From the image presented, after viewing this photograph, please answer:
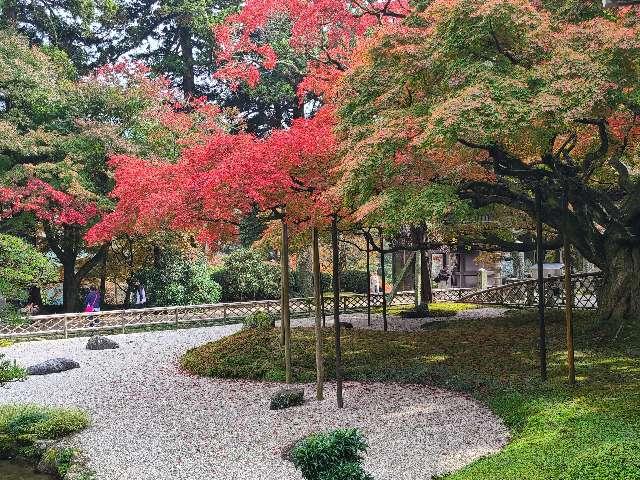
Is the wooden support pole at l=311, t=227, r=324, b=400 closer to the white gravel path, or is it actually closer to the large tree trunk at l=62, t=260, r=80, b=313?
the white gravel path

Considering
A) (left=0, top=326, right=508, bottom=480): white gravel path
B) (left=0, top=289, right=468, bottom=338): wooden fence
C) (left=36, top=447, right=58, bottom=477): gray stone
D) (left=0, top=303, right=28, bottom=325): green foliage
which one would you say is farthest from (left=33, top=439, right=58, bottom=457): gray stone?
(left=0, top=289, right=468, bottom=338): wooden fence

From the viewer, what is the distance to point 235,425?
8.64 metres

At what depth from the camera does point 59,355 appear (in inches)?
616

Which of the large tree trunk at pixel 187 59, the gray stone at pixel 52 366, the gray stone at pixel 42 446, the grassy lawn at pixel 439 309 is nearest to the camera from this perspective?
the gray stone at pixel 42 446

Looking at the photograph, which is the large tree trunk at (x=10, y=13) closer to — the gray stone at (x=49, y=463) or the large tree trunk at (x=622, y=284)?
the gray stone at (x=49, y=463)

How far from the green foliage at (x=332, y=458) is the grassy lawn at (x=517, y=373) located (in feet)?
3.77

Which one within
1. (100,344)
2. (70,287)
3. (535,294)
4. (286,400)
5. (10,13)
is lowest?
(286,400)

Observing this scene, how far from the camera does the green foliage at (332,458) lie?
4828 millimetres

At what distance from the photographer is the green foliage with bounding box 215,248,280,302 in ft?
82.7

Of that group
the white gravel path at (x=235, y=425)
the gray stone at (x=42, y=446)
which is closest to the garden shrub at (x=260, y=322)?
the white gravel path at (x=235, y=425)

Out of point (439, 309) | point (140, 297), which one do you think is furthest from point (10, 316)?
point (140, 297)

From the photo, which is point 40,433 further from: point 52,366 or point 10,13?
point 10,13

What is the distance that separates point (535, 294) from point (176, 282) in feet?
44.1

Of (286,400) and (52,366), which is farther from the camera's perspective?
(52,366)
